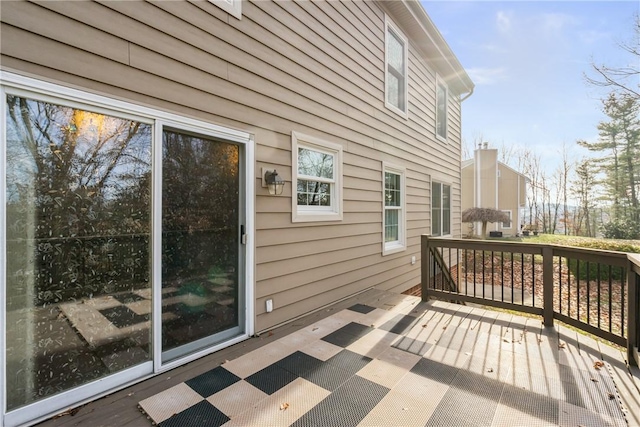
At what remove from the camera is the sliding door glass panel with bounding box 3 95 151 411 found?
167 centimetres

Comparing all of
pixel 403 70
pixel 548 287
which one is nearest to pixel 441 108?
pixel 403 70

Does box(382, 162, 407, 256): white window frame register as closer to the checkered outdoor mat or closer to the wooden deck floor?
the wooden deck floor

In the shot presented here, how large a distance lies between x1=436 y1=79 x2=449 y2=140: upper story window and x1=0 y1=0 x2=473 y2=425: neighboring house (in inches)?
155

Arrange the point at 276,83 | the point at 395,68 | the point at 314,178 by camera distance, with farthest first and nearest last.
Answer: the point at 395,68
the point at 314,178
the point at 276,83

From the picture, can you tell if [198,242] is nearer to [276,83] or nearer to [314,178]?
[314,178]

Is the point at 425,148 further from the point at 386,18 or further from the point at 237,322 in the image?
the point at 237,322

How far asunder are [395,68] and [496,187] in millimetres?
16434

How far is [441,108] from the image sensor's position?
26.2 feet

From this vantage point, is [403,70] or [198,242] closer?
[198,242]

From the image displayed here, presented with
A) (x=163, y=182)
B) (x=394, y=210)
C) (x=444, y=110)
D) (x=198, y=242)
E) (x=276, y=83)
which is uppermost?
(x=444, y=110)

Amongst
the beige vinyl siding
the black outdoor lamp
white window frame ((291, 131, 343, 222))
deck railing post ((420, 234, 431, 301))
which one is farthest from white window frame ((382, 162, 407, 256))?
the black outdoor lamp

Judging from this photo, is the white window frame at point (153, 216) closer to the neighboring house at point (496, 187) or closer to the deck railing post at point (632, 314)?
the deck railing post at point (632, 314)

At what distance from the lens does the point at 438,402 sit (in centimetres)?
193

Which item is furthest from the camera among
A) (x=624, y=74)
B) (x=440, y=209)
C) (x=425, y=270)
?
(x=624, y=74)
